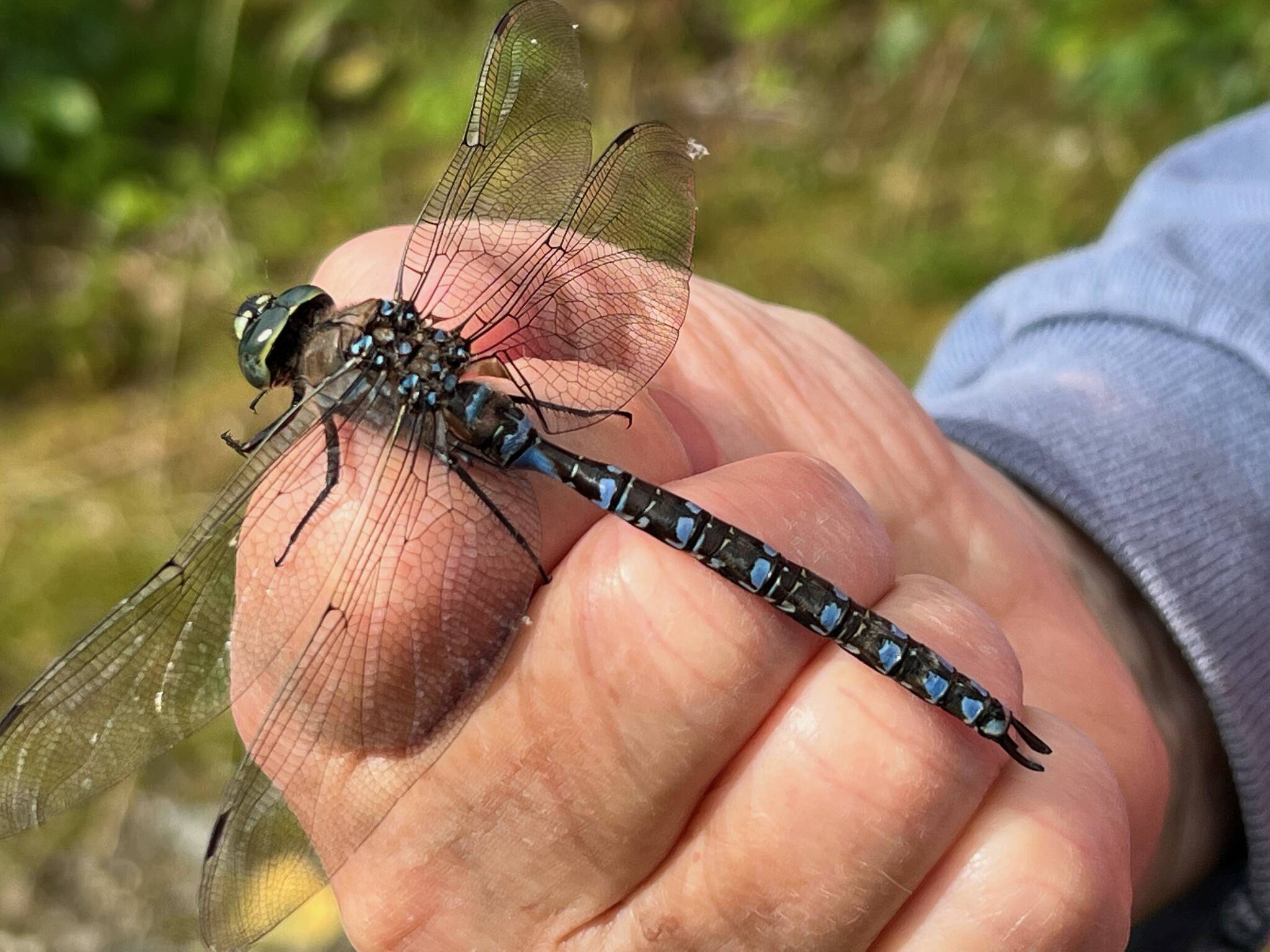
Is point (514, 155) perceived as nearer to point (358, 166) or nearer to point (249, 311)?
point (249, 311)

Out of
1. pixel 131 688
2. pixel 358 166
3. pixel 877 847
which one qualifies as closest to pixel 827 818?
pixel 877 847

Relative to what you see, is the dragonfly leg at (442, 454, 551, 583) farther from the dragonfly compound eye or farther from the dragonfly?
the dragonfly compound eye

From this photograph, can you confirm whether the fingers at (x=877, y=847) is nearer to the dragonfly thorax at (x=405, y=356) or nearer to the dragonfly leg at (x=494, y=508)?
the dragonfly leg at (x=494, y=508)

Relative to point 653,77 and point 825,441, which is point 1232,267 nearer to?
point 825,441

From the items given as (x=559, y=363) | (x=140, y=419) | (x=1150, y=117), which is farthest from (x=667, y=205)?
(x=1150, y=117)

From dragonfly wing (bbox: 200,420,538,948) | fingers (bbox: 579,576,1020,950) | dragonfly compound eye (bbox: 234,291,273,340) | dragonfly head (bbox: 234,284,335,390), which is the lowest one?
fingers (bbox: 579,576,1020,950)

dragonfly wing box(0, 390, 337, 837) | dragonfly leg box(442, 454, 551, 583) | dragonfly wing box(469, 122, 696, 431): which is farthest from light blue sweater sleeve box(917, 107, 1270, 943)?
dragonfly wing box(0, 390, 337, 837)
